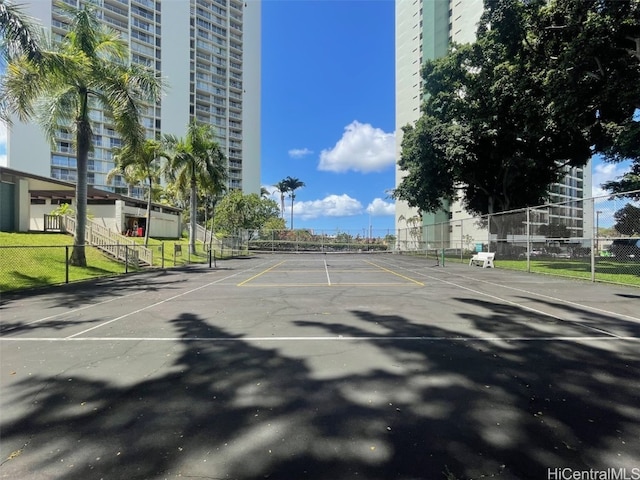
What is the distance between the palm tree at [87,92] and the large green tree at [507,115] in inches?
748

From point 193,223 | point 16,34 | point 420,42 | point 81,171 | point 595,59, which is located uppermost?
point 420,42

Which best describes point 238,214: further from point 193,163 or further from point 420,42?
point 420,42

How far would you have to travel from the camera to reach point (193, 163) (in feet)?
97.9

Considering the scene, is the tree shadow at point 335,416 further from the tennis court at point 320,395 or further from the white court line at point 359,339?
the white court line at point 359,339

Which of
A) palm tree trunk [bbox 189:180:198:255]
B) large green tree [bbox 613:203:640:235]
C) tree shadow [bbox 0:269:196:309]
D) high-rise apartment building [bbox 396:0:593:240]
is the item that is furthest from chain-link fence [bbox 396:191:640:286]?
high-rise apartment building [bbox 396:0:593:240]

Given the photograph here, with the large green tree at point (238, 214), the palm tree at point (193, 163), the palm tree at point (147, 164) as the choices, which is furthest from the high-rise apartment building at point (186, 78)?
the palm tree at point (193, 163)

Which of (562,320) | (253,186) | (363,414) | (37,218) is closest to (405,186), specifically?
(562,320)

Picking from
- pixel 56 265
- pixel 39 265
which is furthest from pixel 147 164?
pixel 39 265

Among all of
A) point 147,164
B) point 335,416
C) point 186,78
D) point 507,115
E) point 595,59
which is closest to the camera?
point 335,416

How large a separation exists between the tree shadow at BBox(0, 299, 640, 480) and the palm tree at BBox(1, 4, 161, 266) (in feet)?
46.4

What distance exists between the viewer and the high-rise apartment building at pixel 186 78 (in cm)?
7362

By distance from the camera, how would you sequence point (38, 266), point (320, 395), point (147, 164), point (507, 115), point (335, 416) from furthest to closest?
point (147, 164)
point (507, 115)
point (38, 266)
point (320, 395)
point (335, 416)

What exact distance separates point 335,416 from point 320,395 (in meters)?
0.46

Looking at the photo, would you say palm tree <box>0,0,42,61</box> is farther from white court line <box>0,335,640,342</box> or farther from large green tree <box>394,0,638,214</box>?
large green tree <box>394,0,638,214</box>
